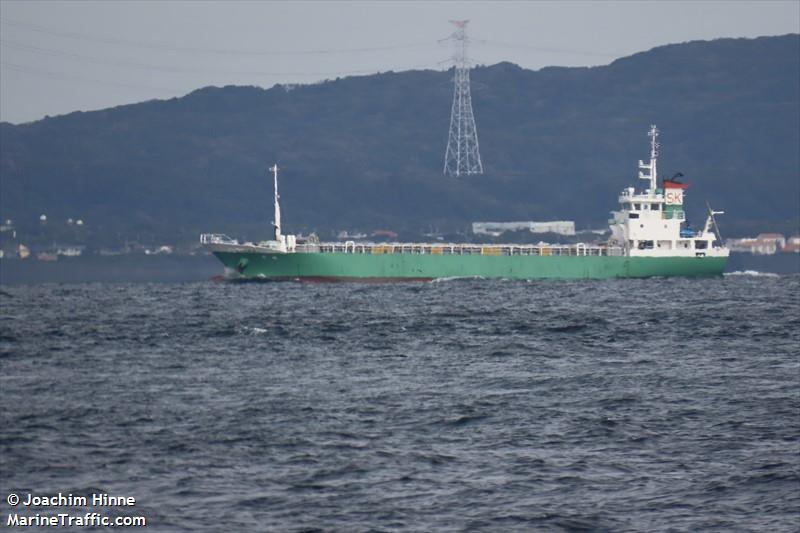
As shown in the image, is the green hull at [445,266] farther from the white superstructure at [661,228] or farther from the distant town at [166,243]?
the distant town at [166,243]

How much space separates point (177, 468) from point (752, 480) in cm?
940

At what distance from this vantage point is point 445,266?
78500mm

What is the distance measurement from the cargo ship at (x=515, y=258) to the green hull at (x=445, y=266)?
2.4 inches

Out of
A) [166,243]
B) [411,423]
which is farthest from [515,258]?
[166,243]

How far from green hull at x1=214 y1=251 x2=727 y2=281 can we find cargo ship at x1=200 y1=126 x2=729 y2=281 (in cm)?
6

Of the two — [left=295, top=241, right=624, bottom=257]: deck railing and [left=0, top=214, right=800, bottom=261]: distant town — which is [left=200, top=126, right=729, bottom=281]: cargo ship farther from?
[left=0, top=214, right=800, bottom=261]: distant town

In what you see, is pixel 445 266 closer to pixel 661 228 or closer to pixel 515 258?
pixel 515 258

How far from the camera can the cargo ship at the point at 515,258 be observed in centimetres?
7744

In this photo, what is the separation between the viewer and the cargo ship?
77438 mm

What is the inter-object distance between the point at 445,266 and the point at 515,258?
4.52m

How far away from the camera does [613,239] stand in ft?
271

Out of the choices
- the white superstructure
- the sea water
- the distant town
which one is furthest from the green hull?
the distant town

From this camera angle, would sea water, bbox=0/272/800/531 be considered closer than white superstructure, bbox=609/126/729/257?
Yes

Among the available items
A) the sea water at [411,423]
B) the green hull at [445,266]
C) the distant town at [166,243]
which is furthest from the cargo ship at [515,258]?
the distant town at [166,243]
